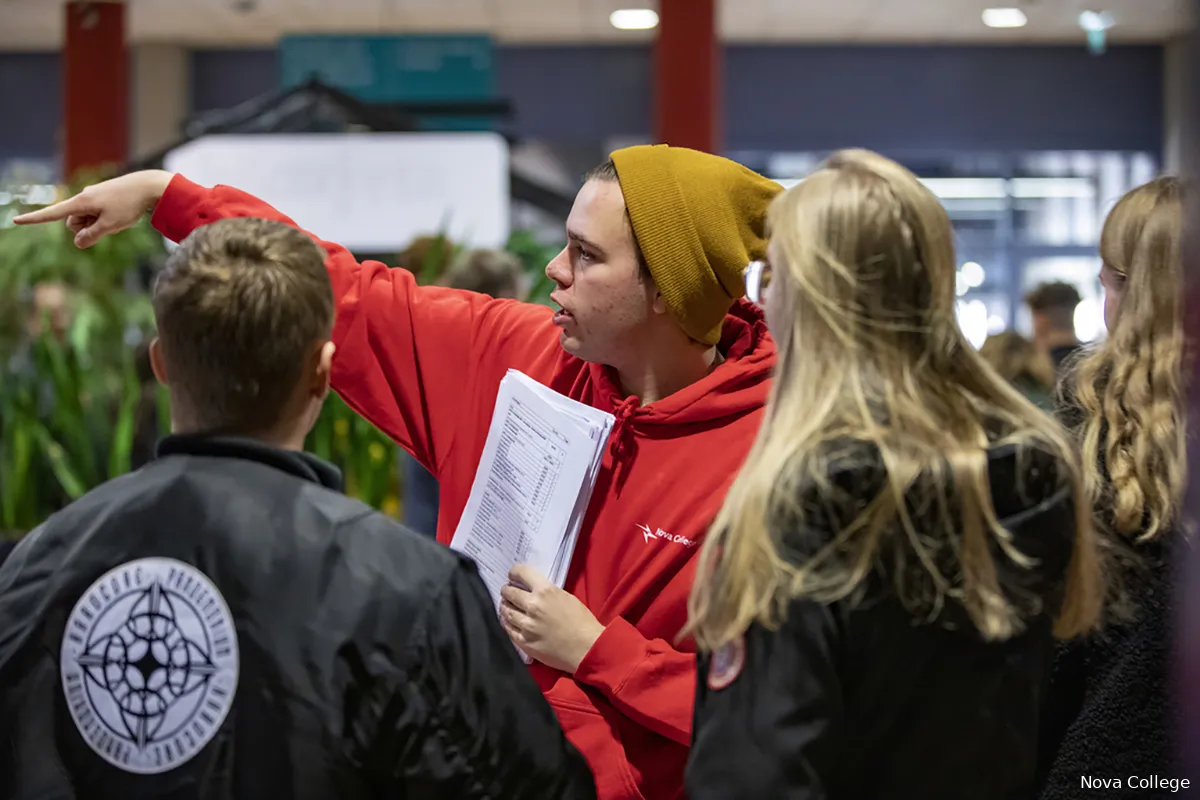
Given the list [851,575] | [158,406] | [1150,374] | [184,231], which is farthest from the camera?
[158,406]

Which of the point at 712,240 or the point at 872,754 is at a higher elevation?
the point at 712,240

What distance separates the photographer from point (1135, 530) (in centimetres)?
121

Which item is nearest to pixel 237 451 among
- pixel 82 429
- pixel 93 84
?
pixel 82 429

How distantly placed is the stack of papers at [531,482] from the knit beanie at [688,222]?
0.57 feet

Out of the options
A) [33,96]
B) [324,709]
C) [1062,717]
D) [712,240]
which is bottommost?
[1062,717]

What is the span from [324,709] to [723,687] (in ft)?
0.94

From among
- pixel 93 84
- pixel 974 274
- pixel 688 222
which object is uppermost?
pixel 93 84

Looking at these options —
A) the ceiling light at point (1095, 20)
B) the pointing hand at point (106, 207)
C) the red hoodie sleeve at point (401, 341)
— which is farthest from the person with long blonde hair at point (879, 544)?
the ceiling light at point (1095, 20)

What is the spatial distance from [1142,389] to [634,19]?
8.47 m

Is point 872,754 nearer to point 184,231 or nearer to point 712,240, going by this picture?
point 712,240

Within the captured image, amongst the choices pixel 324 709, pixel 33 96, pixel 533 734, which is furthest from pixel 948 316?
pixel 33 96

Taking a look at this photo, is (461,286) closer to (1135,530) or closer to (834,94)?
(1135,530)

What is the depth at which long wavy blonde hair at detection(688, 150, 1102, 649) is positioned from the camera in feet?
2.95

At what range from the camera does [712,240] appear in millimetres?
1334
